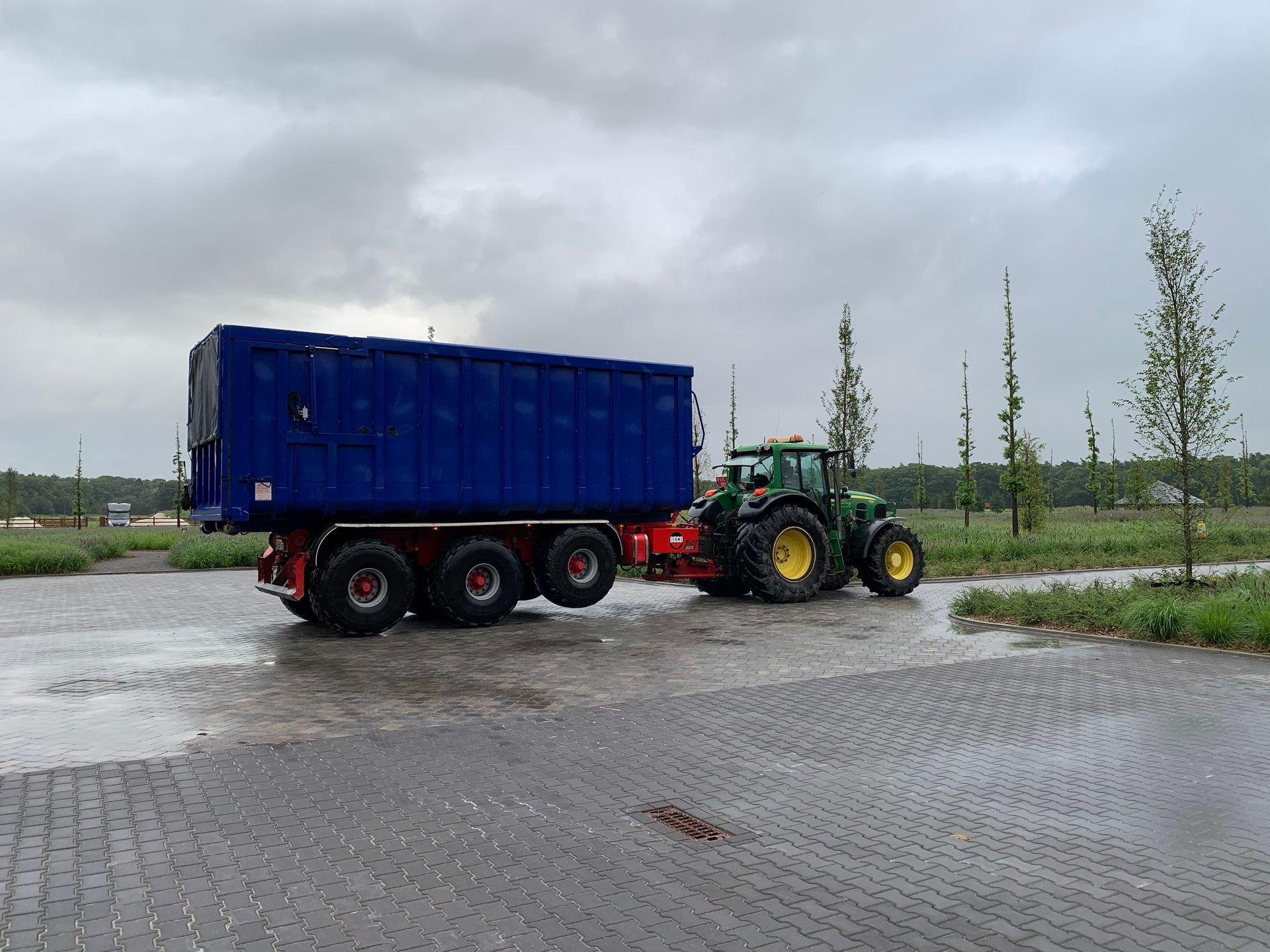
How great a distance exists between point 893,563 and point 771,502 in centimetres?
281

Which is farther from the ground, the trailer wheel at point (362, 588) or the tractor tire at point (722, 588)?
the trailer wheel at point (362, 588)

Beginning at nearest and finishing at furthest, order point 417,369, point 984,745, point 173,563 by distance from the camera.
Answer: point 984,745
point 417,369
point 173,563

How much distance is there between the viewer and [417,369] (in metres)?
12.4

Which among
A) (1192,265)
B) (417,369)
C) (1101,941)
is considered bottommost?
(1101,941)

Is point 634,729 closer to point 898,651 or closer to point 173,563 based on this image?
point 898,651

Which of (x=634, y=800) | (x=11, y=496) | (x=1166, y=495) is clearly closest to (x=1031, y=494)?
(x=1166, y=495)

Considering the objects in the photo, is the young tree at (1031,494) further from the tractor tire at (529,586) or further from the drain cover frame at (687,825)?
the drain cover frame at (687,825)

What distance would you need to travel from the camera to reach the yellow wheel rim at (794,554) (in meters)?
15.2

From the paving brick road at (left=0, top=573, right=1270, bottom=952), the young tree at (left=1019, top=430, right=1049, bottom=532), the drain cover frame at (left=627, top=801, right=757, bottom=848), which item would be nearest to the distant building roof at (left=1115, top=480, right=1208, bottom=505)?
the paving brick road at (left=0, top=573, right=1270, bottom=952)

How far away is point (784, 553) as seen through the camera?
15.3 metres

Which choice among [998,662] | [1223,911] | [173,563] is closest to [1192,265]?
[998,662]

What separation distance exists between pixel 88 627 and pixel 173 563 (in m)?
12.4

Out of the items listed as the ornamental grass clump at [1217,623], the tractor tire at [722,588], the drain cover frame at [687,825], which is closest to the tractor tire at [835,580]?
the tractor tire at [722,588]

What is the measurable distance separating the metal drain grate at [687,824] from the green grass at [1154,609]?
320 inches
